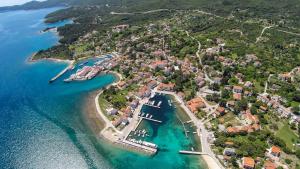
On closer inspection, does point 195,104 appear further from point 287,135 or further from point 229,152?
point 287,135

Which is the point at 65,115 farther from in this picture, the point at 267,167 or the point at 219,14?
the point at 219,14

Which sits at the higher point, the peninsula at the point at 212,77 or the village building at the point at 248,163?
the peninsula at the point at 212,77

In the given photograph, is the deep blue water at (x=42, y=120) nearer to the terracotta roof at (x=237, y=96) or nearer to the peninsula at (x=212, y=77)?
the peninsula at (x=212, y=77)

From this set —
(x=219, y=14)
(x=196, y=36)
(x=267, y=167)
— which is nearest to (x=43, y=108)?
(x=267, y=167)

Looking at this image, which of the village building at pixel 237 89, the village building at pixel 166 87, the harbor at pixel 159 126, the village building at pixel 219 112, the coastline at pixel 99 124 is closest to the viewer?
the coastline at pixel 99 124

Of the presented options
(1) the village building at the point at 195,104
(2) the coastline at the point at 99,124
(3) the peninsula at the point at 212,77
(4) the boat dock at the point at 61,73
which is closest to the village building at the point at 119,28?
(3) the peninsula at the point at 212,77

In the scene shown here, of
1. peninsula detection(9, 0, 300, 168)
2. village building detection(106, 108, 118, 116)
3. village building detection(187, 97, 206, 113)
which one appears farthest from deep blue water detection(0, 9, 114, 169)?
village building detection(187, 97, 206, 113)
